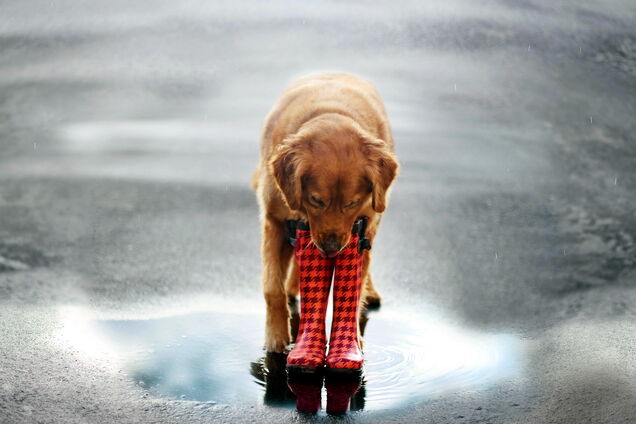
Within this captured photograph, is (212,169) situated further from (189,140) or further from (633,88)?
(633,88)

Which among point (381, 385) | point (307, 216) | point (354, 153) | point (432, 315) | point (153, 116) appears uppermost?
point (354, 153)

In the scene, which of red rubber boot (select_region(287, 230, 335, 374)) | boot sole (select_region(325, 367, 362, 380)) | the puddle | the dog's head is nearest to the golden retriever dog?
the dog's head

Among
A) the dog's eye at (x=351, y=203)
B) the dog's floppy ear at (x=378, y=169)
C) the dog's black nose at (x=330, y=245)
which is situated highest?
the dog's floppy ear at (x=378, y=169)

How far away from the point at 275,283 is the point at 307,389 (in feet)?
2.48

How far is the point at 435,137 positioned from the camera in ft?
30.0

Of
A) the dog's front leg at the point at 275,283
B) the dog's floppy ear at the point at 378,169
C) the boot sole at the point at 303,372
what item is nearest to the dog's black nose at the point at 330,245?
the dog's floppy ear at the point at 378,169

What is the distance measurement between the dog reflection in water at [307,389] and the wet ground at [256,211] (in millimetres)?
25

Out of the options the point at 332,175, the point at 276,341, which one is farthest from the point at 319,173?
the point at 276,341

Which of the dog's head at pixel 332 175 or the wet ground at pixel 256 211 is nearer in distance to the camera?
the dog's head at pixel 332 175

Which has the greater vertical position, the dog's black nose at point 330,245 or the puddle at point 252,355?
the dog's black nose at point 330,245

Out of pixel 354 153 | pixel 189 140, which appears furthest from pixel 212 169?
pixel 354 153

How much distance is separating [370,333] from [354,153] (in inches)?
50.7

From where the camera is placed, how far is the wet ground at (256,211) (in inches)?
173

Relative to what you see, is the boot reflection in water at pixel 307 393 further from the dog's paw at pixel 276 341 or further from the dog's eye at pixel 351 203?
the dog's eye at pixel 351 203
